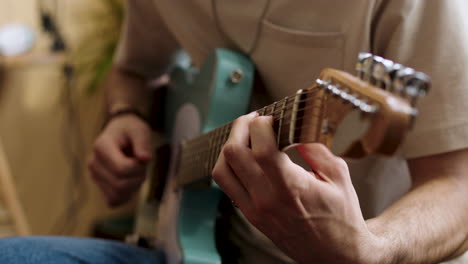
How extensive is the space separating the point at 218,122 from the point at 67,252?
0.28m

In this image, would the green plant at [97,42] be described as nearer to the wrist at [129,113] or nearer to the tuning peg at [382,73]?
the wrist at [129,113]

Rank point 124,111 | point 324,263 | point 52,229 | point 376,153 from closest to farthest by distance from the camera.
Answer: point 376,153
point 324,263
point 124,111
point 52,229

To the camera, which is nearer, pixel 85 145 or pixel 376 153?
pixel 376 153

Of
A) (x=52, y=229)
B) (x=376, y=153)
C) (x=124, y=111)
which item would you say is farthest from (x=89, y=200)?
(x=376, y=153)

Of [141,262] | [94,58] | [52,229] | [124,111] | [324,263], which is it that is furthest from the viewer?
[52,229]

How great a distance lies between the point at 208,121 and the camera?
2.24 ft

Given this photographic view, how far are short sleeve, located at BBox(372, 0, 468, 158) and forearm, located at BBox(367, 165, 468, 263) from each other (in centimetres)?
4

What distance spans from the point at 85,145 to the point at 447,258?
1.43m

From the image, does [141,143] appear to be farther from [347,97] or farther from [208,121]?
[347,97]

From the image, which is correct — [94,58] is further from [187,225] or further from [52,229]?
[187,225]

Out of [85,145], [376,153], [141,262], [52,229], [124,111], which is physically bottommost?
[52,229]

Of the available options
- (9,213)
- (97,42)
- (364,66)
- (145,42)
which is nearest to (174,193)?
(145,42)

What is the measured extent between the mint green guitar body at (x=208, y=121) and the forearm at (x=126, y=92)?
0.27 m

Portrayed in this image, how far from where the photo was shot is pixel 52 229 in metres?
1.68
